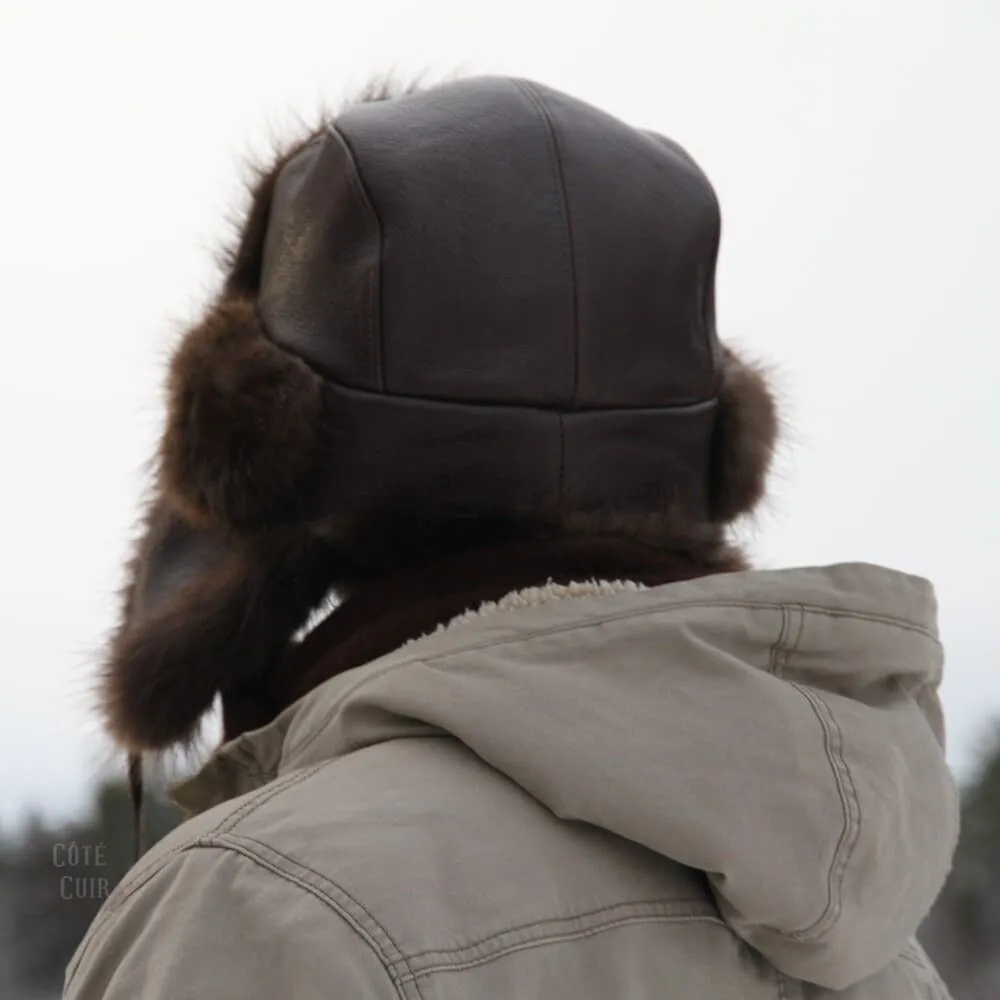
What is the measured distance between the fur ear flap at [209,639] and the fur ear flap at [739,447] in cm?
25

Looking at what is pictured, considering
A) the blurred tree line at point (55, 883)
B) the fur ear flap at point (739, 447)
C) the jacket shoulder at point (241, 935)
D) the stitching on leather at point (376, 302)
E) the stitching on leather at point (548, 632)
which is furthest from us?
the blurred tree line at point (55, 883)

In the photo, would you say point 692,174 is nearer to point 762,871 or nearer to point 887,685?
point 887,685

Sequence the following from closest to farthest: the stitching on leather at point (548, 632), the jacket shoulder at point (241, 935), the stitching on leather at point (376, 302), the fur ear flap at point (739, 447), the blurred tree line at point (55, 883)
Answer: the jacket shoulder at point (241, 935) → the stitching on leather at point (548, 632) → the stitching on leather at point (376, 302) → the fur ear flap at point (739, 447) → the blurred tree line at point (55, 883)

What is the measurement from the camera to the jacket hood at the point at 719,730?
54 centimetres

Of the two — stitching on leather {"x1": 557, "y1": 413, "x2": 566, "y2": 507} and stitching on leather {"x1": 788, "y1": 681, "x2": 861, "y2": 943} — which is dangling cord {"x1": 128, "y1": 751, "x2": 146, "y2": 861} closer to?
stitching on leather {"x1": 557, "y1": 413, "x2": 566, "y2": 507}

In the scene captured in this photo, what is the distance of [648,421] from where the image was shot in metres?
0.77

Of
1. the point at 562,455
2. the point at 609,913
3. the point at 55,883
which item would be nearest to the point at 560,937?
the point at 609,913

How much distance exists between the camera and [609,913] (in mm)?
550

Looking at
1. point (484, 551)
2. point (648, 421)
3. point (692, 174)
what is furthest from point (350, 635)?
point (692, 174)

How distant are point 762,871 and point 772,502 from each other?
1.32ft

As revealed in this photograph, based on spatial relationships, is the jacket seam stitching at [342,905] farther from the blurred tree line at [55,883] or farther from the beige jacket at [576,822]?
the blurred tree line at [55,883]

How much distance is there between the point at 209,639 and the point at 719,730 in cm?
30

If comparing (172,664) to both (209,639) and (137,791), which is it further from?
(137,791)

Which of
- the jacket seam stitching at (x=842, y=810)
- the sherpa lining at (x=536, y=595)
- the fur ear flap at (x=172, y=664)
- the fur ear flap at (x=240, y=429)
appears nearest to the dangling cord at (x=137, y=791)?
the fur ear flap at (x=172, y=664)
